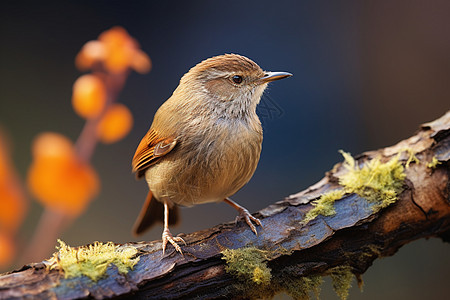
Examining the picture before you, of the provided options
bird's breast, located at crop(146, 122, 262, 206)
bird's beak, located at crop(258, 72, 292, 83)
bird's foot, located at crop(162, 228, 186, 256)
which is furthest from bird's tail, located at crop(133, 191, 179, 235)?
bird's beak, located at crop(258, 72, 292, 83)

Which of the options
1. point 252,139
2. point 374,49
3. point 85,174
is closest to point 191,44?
point 252,139

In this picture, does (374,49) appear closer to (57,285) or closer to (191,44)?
(191,44)

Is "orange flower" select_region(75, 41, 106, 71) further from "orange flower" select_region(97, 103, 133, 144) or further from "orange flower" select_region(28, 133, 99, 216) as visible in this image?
"orange flower" select_region(28, 133, 99, 216)

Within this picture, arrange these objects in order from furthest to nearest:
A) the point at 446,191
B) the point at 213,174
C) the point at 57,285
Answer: the point at 446,191 → the point at 213,174 → the point at 57,285

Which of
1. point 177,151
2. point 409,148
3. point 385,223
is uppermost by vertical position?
point 177,151

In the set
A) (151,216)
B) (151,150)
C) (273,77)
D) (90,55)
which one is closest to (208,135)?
(151,150)
